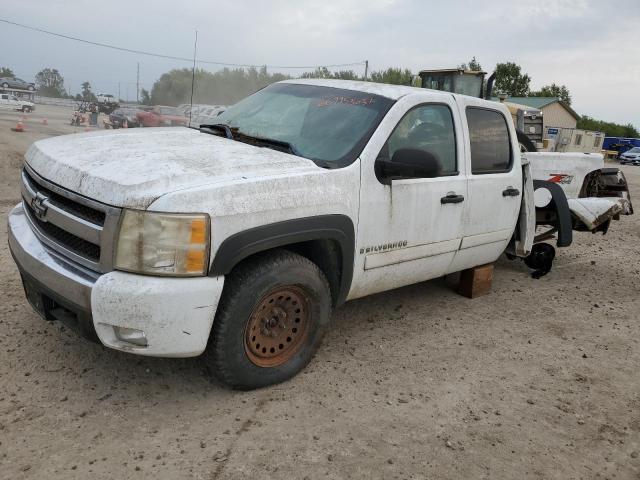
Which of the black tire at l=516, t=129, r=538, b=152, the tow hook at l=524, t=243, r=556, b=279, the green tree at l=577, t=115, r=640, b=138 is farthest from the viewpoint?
the green tree at l=577, t=115, r=640, b=138

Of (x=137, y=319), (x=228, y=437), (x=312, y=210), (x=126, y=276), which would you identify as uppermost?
(x=312, y=210)

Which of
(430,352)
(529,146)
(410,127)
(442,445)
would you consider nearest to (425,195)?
(410,127)

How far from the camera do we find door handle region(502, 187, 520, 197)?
4698 mm

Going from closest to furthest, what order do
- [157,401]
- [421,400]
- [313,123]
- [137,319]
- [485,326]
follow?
[137,319]
[157,401]
[421,400]
[313,123]
[485,326]

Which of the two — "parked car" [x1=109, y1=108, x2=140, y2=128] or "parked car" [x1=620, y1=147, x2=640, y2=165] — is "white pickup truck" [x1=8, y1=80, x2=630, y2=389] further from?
"parked car" [x1=620, y1=147, x2=640, y2=165]

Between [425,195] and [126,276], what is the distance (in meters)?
2.14

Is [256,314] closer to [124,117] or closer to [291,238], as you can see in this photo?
[291,238]

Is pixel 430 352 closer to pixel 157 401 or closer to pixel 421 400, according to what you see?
pixel 421 400

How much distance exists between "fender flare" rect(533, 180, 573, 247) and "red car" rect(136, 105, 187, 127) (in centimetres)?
2113

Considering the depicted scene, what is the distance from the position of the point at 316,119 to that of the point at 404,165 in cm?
72

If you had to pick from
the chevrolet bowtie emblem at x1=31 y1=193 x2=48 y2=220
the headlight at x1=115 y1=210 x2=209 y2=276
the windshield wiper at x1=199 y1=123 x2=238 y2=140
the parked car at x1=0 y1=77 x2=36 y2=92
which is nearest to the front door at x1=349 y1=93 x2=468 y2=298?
the windshield wiper at x1=199 y1=123 x2=238 y2=140

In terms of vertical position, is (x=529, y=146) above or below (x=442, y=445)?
above

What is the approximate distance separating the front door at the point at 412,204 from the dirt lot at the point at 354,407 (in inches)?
22.8

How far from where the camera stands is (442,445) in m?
2.89
